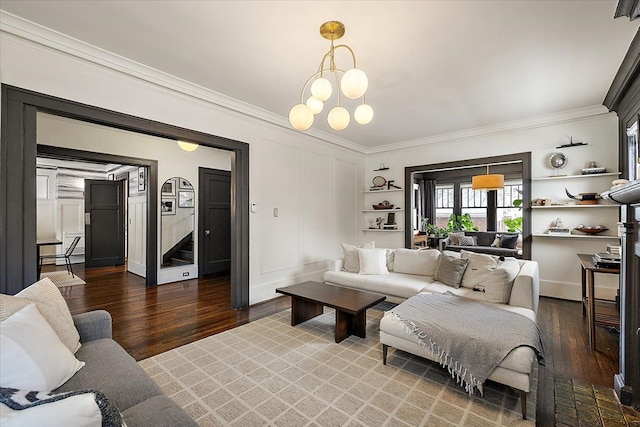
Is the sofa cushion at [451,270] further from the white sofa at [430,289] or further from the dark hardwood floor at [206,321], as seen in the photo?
the dark hardwood floor at [206,321]

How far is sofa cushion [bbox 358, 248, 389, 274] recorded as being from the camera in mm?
4168

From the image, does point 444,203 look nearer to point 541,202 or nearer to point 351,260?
point 541,202

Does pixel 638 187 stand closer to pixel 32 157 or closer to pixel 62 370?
pixel 62 370

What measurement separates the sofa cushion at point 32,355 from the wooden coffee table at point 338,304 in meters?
2.00

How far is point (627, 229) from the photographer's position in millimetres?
1989

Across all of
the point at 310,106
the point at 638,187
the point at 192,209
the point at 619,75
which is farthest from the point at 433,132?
the point at 192,209

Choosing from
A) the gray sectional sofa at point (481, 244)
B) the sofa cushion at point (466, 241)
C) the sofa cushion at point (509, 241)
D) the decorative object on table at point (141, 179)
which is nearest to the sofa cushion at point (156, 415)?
the decorative object on table at point (141, 179)

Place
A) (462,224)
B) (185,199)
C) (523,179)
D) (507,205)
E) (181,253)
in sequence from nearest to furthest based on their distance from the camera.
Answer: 1. (523,179)
2. (185,199)
3. (181,253)
4. (507,205)
5. (462,224)

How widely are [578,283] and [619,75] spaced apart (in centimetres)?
275

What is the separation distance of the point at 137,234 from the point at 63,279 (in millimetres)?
1467

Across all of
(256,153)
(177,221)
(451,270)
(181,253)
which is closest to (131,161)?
(177,221)

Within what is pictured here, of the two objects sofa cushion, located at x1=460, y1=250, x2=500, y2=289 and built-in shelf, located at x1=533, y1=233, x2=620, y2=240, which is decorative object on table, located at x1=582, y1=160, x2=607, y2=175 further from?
sofa cushion, located at x1=460, y1=250, x2=500, y2=289

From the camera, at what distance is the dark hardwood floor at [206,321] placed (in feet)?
8.01

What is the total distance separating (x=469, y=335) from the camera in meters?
2.09
